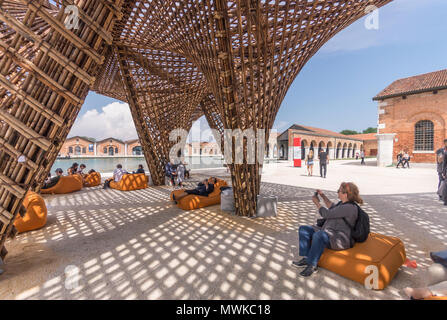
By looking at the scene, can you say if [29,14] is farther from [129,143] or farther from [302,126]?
[129,143]

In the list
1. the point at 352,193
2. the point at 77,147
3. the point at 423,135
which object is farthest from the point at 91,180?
the point at 77,147

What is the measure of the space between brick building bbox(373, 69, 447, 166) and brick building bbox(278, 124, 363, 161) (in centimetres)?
1097

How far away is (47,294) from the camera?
6.89 feet

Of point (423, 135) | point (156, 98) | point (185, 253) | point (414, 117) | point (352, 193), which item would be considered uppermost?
point (414, 117)

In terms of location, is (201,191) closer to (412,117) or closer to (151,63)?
(151,63)

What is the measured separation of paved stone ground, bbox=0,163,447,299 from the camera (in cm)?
214

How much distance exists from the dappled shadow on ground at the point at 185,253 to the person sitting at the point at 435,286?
0.37 meters

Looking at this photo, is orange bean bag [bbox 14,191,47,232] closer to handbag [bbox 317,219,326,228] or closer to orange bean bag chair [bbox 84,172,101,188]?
orange bean bag chair [bbox 84,172,101,188]

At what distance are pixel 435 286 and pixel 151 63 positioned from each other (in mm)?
9797

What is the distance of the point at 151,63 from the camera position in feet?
28.3

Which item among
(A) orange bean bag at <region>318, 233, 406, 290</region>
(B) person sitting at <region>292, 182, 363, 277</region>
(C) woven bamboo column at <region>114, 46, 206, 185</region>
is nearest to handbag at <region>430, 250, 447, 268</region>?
(A) orange bean bag at <region>318, 233, 406, 290</region>

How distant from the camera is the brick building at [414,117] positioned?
1554 cm

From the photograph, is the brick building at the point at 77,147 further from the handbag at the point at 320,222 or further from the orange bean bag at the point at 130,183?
the handbag at the point at 320,222

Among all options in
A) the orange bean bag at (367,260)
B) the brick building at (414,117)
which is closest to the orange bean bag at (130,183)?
the orange bean bag at (367,260)
